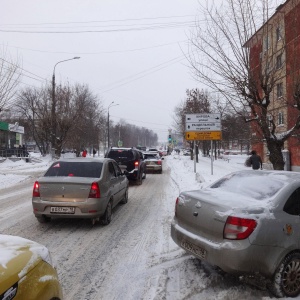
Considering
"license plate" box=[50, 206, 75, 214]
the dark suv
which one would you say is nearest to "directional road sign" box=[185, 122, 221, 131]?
the dark suv

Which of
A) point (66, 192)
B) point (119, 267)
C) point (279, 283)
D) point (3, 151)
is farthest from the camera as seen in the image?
point (3, 151)

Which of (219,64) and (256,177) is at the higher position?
(219,64)

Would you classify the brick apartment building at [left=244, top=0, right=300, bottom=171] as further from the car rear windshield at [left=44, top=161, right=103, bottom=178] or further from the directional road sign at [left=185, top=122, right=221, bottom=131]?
the directional road sign at [left=185, top=122, right=221, bottom=131]

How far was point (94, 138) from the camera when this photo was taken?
5091cm

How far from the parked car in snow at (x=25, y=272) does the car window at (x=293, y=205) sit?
287cm

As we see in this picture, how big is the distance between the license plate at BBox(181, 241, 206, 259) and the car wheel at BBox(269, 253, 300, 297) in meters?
0.86

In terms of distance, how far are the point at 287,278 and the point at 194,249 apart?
1.16 meters

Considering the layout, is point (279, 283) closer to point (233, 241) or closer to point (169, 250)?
point (233, 241)

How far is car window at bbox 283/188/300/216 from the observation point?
410cm

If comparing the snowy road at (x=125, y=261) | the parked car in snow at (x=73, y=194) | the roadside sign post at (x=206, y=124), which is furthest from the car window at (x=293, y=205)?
the roadside sign post at (x=206, y=124)

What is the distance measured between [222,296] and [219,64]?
8.36 meters

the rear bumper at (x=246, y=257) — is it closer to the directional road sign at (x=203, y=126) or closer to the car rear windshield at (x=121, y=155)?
the car rear windshield at (x=121, y=155)

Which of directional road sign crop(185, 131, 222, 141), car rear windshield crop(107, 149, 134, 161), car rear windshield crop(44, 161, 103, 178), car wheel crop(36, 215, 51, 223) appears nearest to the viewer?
car wheel crop(36, 215, 51, 223)

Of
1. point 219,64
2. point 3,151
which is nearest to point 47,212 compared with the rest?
point 219,64
